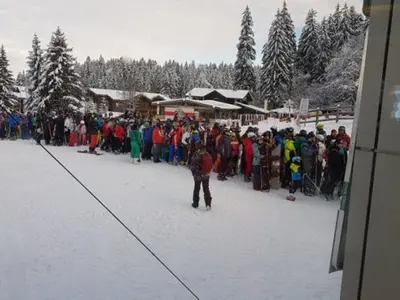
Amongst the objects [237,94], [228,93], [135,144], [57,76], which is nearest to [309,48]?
[237,94]

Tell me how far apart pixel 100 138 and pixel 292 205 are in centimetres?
1263

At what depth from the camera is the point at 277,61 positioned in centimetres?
5269

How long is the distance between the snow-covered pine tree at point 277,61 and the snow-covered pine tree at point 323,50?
180 inches

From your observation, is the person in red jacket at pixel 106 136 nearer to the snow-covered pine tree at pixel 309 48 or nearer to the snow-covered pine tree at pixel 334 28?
the snow-covered pine tree at pixel 334 28

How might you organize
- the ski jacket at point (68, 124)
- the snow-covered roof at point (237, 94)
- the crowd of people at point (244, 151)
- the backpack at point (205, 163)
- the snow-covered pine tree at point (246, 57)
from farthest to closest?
the snow-covered roof at point (237, 94) → the snow-covered pine tree at point (246, 57) → the ski jacket at point (68, 124) → the crowd of people at point (244, 151) → the backpack at point (205, 163)

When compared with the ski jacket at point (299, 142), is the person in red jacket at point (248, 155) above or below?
below

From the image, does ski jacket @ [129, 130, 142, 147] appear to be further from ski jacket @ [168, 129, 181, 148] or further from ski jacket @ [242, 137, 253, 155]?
ski jacket @ [242, 137, 253, 155]

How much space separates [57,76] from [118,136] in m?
28.2

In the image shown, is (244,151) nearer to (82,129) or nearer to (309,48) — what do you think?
(82,129)

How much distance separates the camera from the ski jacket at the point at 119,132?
18.6 metres

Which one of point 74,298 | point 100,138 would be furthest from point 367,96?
point 100,138

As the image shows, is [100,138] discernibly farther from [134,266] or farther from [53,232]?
[134,266]

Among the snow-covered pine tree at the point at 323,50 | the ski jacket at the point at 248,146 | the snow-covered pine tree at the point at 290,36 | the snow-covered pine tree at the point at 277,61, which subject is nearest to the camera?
the ski jacket at the point at 248,146

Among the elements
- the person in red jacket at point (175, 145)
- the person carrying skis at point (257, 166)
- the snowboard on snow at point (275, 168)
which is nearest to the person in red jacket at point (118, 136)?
the person in red jacket at point (175, 145)
